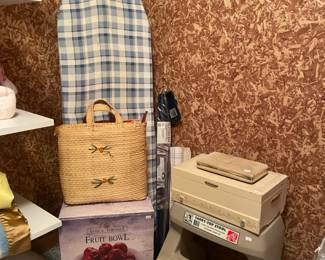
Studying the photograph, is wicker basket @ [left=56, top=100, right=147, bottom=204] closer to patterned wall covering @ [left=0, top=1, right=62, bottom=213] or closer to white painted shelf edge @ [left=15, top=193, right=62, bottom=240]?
white painted shelf edge @ [left=15, top=193, right=62, bottom=240]

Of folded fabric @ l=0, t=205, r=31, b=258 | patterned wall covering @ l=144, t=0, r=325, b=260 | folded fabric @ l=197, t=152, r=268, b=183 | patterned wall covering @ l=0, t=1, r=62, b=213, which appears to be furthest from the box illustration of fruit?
patterned wall covering @ l=0, t=1, r=62, b=213

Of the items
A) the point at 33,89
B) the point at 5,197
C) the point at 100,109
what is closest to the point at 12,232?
the point at 5,197

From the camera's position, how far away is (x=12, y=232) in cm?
112

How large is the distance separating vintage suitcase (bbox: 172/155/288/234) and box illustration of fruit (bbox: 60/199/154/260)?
0.62ft

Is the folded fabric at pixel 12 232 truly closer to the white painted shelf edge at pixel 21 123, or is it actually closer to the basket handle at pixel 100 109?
the white painted shelf edge at pixel 21 123

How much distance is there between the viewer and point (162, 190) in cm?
159

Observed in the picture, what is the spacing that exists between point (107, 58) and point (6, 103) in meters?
0.47

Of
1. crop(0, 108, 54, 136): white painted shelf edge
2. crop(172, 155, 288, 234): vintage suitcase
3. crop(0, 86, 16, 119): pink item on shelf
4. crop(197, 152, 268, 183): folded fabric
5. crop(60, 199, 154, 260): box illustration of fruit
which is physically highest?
crop(0, 86, 16, 119): pink item on shelf

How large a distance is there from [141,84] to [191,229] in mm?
637

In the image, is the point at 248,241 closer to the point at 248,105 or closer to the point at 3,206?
the point at 248,105

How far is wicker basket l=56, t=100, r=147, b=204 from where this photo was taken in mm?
1329

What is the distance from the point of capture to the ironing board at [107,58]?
1414 millimetres

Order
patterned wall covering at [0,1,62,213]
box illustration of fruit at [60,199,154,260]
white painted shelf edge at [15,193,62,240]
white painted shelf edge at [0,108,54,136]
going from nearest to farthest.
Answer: white painted shelf edge at [0,108,54,136] → white painted shelf edge at [15,193,62,240] → box illustration of fruit at [60,199,154,260] → patterned wall covering at [0,1,62,213]

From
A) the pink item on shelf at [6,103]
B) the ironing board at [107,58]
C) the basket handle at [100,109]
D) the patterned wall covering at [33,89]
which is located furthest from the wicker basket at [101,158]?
the patterned wall covering at [33,89]
